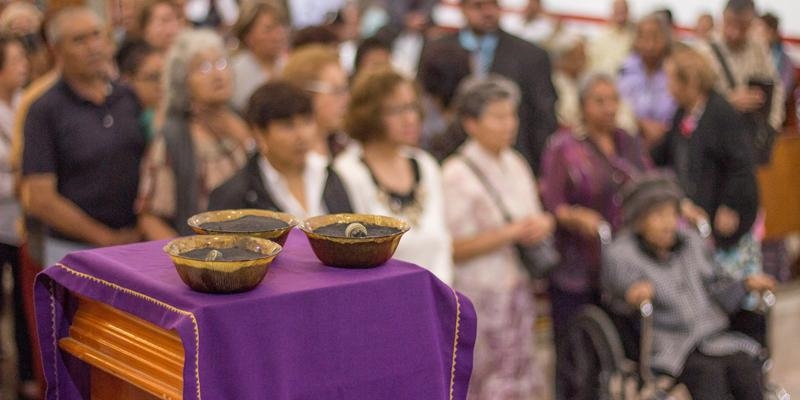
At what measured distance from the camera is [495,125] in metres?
4.24

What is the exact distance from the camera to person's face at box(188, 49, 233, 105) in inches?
157

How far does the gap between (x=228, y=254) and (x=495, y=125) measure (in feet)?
7.91

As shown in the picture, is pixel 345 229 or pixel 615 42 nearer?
pixel 345 229

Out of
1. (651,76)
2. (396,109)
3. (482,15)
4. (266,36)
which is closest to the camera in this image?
(396,109)

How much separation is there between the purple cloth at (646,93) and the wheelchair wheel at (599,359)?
2841mm

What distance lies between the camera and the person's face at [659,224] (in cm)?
443

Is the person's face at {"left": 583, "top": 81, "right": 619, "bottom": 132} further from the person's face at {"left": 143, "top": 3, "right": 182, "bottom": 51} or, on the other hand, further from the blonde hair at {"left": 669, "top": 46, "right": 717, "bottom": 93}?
the person's face at {"left": 143, "top": 3, "right": 182, "bottom": 51}

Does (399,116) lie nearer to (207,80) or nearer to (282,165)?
(282,165)

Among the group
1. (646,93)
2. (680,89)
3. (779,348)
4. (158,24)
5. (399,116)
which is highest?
(158,24)

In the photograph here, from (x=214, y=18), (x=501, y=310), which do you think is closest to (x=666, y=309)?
(x=501, y=310)

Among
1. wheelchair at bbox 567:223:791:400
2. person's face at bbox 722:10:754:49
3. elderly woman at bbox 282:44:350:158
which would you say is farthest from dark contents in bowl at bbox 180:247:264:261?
person's face at bbox 722:10:754:49

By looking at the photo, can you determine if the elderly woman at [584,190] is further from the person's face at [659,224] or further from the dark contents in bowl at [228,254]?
the dark contents in bowl at [228,254]

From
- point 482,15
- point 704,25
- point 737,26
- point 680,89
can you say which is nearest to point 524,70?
point 482,15

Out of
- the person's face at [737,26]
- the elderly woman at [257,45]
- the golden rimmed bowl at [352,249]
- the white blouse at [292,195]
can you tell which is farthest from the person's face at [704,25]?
the golden rimmed bowl at [352,249]
